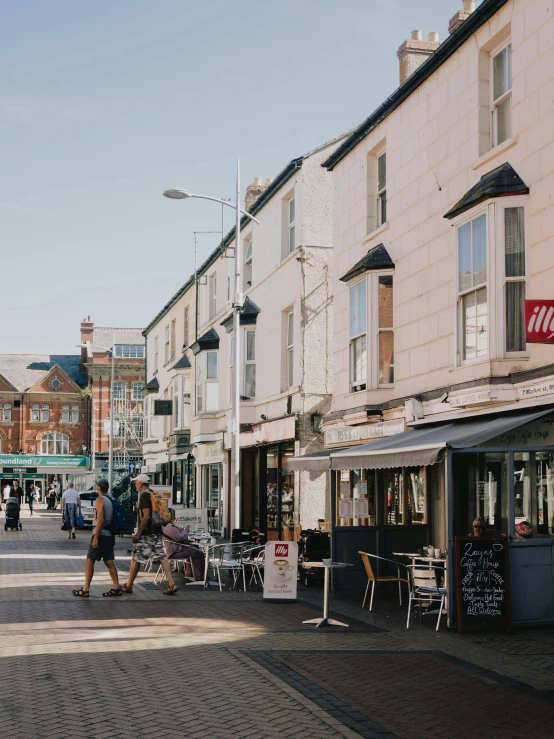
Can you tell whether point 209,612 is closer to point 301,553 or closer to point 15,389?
point 301,553

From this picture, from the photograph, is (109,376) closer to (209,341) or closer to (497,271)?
(209,341)

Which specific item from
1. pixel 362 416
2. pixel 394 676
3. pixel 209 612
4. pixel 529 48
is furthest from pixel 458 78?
pixel 394 676

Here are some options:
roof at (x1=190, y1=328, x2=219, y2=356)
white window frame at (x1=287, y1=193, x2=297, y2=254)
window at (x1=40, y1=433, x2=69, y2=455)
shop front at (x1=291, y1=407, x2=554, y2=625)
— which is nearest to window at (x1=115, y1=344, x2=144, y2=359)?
window at (x1=40, y1=433, x2=69, y2=455)

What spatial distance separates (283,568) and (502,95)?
7.83 meters

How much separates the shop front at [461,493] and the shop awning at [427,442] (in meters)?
0.02

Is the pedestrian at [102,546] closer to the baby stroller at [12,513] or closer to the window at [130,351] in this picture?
the baby stroller at [12,513]

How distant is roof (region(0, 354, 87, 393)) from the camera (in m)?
89.3

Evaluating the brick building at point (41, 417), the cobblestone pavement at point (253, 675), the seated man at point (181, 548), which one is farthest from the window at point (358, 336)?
the brick building at point (41, 417)

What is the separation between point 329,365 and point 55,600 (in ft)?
35.4

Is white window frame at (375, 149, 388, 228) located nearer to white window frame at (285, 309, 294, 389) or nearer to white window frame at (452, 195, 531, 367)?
white window frame at (452, 195, 531, 367)


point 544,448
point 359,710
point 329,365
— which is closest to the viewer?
point 359,710

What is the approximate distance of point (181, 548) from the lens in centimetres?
Result: 1739

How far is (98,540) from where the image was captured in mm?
15023

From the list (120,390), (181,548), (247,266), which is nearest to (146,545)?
(181,548)
